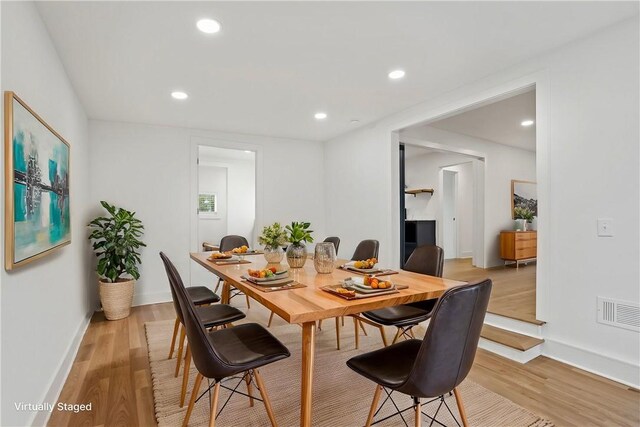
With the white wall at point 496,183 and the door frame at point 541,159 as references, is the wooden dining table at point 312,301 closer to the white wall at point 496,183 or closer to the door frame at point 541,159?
the door frame at point 541,159

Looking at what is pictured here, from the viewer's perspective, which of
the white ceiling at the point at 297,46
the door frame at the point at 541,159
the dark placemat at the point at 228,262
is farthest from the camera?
the door frame at the point at 541,159

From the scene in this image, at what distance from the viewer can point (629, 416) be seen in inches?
74.3

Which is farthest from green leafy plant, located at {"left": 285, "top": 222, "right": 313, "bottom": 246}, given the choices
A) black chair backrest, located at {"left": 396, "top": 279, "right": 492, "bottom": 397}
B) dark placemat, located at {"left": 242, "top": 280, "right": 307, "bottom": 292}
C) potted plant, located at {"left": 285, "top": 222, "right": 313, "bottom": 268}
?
black chair backrest, located at {"left": 396, "top": 279, "right": 492, "bottom": 397}

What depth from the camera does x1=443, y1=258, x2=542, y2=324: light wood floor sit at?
3201mm

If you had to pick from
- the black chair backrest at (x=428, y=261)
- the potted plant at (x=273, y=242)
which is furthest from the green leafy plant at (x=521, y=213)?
the potted plant at (x=273, y=242)

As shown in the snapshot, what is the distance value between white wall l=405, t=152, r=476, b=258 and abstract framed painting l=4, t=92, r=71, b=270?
6625mm

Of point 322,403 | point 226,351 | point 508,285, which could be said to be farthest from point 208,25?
point 508,285

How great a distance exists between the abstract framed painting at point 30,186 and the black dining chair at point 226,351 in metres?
0.78

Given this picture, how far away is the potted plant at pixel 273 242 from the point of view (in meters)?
2.47

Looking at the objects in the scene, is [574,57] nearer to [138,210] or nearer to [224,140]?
[224,140]

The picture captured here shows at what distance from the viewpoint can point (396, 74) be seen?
117 inches

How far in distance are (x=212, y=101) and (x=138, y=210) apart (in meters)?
1.82

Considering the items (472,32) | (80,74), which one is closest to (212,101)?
(80,74)

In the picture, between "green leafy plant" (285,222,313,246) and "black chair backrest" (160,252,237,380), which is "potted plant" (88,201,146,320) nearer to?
"green leafy plant" (285,222,313,246)
